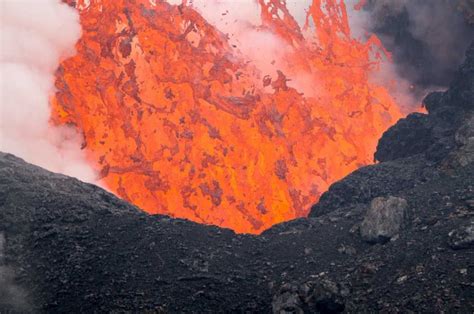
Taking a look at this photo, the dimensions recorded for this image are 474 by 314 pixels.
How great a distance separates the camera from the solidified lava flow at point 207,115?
39.7 m

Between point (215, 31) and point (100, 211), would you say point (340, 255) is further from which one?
point (215, 31)

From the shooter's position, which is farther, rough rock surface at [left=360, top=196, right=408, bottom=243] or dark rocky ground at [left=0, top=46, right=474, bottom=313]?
rough rock surface at [left=360, top=196, right=408, bottom=243]

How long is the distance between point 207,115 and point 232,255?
27306mm

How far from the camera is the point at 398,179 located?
2338 centimetres

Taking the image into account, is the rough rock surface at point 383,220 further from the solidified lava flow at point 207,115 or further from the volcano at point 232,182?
the solidified lava flow at point 207,115

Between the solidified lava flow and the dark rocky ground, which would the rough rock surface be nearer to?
the dark rocky ground

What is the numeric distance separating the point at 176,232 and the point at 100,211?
3.50m

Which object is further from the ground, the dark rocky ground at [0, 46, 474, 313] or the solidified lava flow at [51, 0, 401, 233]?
the solidified lava flow at [51, 0, 401, 233]

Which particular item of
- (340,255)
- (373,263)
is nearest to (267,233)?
(340,255)

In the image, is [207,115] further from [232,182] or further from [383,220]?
[383,220]

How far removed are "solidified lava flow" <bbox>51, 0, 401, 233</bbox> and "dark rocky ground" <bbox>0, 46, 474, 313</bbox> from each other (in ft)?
62.5

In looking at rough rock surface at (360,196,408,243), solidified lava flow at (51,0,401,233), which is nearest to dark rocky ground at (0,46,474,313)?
rough rock surface at (360,196,408,243)

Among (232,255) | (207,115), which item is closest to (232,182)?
(207,115)

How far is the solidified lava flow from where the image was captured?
130 feet
